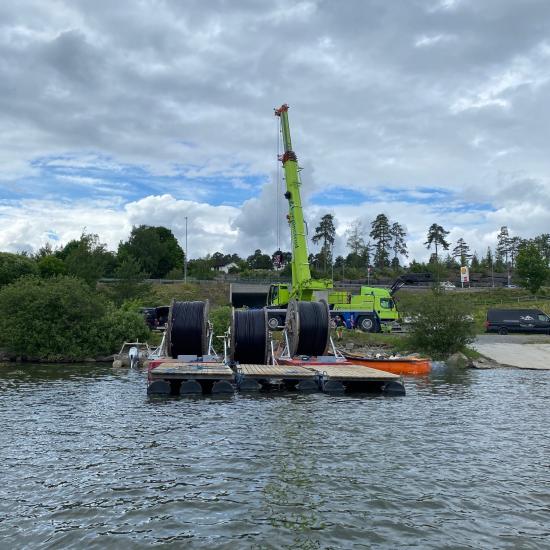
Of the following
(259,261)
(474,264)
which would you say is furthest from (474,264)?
(259,261)

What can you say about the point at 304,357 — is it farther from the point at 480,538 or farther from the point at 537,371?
the point at 480,538

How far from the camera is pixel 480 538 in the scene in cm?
830

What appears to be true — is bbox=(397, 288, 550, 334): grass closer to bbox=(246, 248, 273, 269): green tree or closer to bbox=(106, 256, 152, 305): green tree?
bbox=(106, 256, 152, 305): green tree

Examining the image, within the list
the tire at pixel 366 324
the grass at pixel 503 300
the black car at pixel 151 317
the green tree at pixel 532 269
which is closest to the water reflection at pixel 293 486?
the tire at pixel 366 324

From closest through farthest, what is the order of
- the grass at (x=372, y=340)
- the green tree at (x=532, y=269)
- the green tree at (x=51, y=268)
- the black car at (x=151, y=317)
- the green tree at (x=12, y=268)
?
1. the grass at (x=372, y=340)
2. the black car at (x=151, y=317)
3. the green tree at (x=12, y=268)
4. the green tree at (x=51, y=268)
5. the green tree at (x=532, y=269)

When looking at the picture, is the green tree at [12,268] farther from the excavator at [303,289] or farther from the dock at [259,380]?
the dock at [259,380]

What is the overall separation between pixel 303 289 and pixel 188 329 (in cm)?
1553

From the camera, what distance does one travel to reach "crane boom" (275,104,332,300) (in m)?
40.9

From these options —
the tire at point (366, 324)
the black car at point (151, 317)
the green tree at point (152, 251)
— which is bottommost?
the tire at point (366, 324)

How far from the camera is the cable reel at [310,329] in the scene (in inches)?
1057

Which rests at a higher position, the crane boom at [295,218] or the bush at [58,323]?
the crane boom at [295,218]

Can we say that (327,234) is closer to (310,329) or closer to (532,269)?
(532,269)

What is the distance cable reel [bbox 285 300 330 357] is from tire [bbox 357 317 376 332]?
16.9 meters

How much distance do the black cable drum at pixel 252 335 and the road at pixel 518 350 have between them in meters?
14.8
